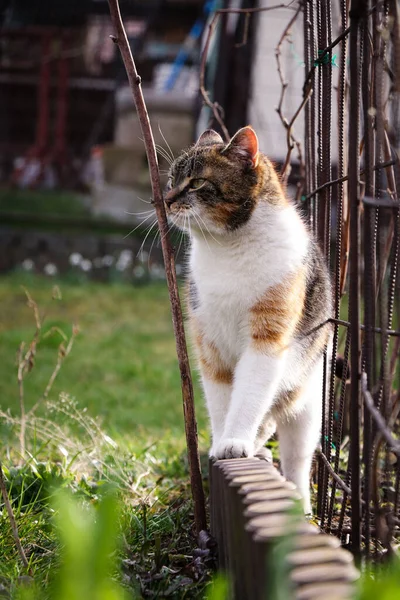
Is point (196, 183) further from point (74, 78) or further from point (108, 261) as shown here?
point (74, 78)

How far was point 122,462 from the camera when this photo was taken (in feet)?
8.18

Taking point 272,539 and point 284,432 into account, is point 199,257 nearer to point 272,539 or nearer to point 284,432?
point 284,432

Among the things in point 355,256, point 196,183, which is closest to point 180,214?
point 196,183

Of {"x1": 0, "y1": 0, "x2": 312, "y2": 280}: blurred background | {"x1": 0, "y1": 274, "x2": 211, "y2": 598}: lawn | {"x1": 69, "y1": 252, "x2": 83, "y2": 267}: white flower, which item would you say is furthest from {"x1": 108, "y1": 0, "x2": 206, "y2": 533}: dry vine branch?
{"x1": 69, "y1": 252, "x2": 83, "y2": 267}: white flower

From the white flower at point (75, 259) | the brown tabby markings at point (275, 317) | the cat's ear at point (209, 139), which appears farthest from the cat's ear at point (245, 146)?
the white flower at point (75, 259)

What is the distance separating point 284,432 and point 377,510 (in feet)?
3.07

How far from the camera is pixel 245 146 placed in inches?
85.6

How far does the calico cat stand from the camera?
1992 mm

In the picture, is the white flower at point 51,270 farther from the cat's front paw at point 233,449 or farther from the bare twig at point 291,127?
the cat's front paw at point 233,449

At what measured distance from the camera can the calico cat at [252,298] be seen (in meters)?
1.99

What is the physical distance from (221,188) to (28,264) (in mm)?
5209

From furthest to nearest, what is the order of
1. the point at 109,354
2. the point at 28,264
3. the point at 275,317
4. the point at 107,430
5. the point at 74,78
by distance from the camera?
the point at 74,78 < the point at 28,264 < the point at 109,354 < the point at 107,430 < the point at 275,317

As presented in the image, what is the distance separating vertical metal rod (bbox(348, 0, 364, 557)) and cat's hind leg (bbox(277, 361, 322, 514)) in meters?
0.76

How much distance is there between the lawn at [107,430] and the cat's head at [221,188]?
593 mm
